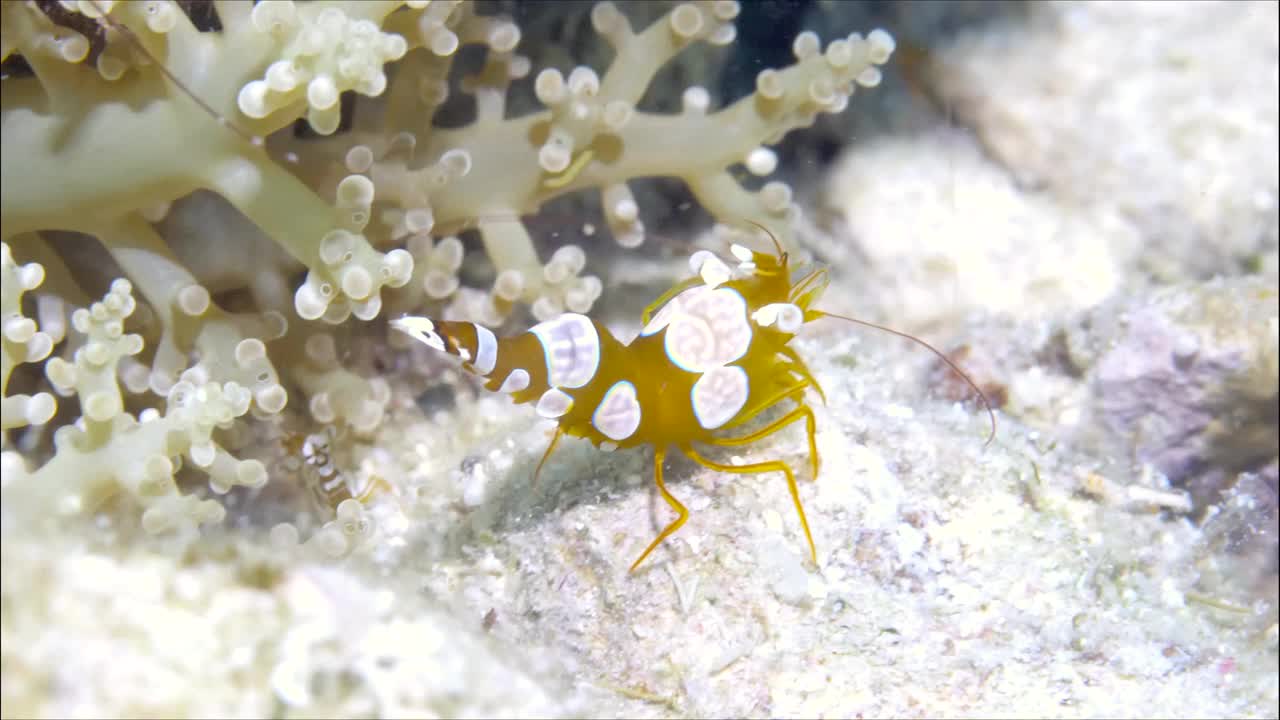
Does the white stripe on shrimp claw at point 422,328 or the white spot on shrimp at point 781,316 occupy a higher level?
the white spot on shrimp at point 781,316

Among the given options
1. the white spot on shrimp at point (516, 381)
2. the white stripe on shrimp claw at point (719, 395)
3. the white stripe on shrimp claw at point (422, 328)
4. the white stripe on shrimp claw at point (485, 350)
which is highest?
the white stripe on shrimp claw at point (719, 395)

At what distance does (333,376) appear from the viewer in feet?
10.2

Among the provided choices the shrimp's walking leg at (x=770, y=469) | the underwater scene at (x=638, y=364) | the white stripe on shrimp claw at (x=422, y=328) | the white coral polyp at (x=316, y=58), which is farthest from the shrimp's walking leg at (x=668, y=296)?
the white coral polyp at (x=316, y=58)

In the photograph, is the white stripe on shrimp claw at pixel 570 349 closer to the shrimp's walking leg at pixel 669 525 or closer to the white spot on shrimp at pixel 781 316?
the shrimp's walking leg at pixel 669 525

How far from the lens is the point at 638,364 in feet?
7.05

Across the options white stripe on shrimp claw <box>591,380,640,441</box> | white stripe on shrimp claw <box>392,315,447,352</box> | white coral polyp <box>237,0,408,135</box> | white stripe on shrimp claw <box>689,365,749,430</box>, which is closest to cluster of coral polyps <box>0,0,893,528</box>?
white coral polyp <box>237,0,408,135</box>

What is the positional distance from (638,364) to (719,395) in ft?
0.66

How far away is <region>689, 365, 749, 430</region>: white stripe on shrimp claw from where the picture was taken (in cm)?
214

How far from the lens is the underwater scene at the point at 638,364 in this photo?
1.64 meters

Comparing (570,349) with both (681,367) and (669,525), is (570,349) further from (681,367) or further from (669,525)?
(669,525)

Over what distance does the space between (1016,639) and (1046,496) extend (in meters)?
0.57

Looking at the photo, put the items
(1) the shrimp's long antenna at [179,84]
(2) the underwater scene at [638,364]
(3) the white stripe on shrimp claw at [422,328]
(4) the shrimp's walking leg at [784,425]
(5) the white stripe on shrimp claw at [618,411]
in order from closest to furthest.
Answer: (2) the underwater scene at [638,364]
(3) the white stripe on shrimp claw at [422,328]
(5) the white stripe on shrimp claw at [618,411]
(4) the shrimp's walking leg at [784,425]
(1) the shrimp's long antenna at [179,84]

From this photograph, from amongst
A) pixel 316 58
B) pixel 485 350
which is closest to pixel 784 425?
pixel 485 350

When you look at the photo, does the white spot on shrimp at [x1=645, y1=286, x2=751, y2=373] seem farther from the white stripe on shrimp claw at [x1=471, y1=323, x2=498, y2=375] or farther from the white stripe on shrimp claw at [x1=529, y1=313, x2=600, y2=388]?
the white stripe on shrimp claw at [x1=471, y1=323, x2=498, y2=375]
